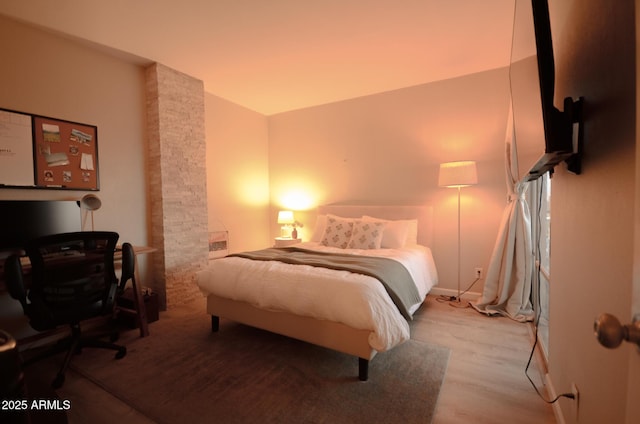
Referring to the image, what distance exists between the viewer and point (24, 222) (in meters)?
2.25

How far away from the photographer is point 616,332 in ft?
1.42

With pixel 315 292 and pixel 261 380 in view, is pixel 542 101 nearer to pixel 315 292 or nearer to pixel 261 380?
pixel 315 292

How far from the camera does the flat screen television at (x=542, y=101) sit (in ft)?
2.87

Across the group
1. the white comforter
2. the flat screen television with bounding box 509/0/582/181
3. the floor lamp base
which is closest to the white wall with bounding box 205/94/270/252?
the white comforter

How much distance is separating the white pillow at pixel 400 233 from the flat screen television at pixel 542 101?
2.11 meters

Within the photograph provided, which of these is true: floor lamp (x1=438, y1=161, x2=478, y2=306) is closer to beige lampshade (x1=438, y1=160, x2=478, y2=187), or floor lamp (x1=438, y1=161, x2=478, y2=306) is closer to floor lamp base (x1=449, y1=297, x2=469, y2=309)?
beige lampshade (x1=438, y1=160, x2=478, y2=187)

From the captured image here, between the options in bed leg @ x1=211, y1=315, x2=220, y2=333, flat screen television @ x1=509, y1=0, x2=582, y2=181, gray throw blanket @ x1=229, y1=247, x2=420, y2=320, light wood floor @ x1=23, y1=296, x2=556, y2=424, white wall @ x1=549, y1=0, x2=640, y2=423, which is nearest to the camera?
white wall @ x1=549, y1=0, x2=640, y2=423

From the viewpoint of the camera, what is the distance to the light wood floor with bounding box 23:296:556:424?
1.54 meters

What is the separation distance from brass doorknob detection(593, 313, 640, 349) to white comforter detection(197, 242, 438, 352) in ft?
A: 4.55

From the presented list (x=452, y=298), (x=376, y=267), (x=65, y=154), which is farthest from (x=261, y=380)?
(x=65, y=154)

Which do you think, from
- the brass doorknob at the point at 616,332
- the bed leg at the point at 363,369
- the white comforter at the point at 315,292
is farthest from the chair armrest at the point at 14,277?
the brass doorknob at the point at 616,332

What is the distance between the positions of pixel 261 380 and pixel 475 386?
1.36 meters

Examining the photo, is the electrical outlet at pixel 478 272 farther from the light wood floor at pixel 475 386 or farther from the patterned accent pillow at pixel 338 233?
the patterned accent pillow at pixel 338 233

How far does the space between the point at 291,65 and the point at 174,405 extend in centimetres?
313
